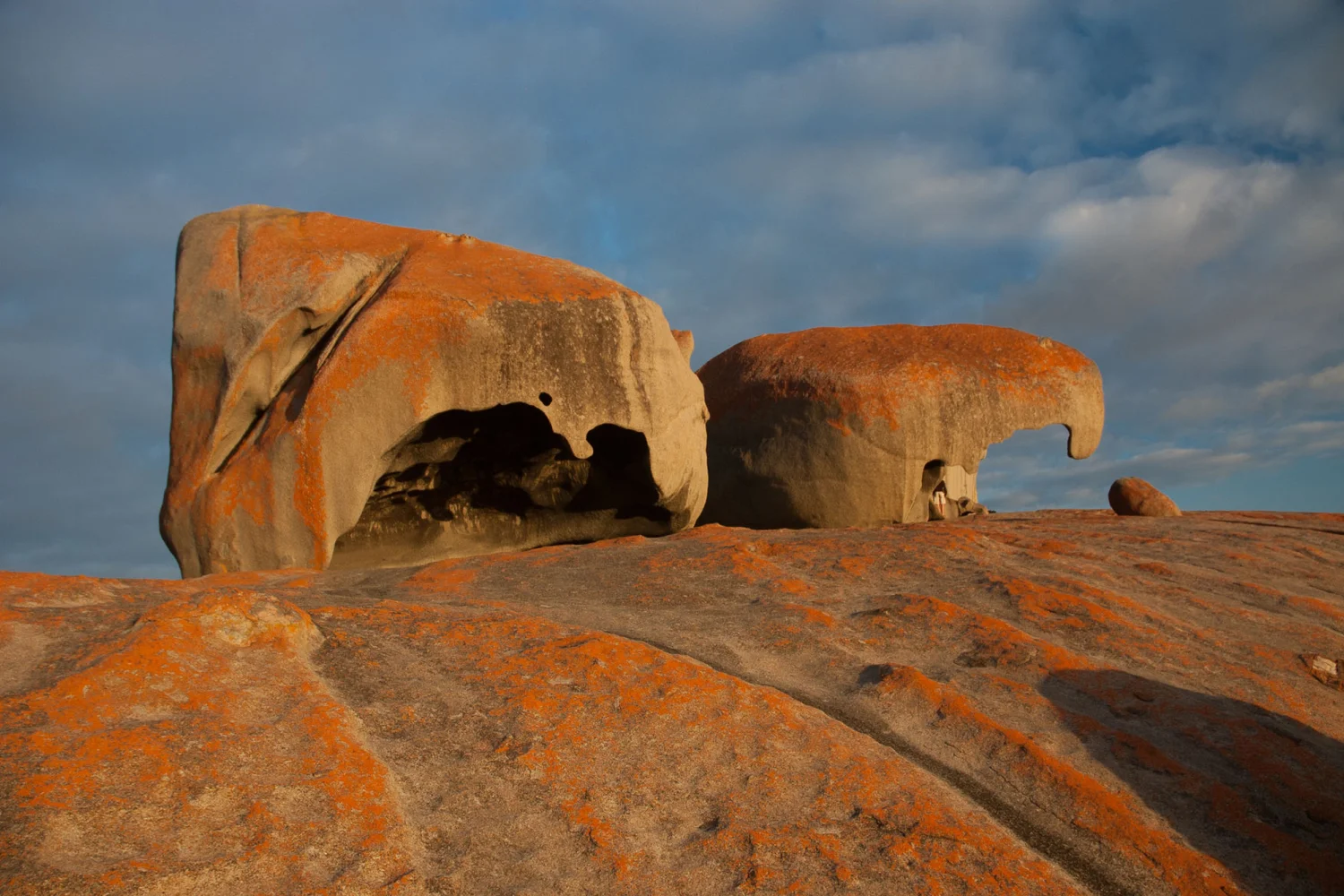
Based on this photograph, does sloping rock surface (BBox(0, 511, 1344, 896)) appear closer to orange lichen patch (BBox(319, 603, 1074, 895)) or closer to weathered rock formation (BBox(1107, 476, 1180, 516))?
→ orange lichen patch (BBox(319, 603, 1074, 895))

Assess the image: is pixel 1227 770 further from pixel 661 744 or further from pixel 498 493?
pixel 498 493

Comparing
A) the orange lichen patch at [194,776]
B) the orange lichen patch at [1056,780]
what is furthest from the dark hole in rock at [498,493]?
the orange lichen patch at [194,776]

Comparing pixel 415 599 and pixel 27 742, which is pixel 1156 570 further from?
pixel 27 742

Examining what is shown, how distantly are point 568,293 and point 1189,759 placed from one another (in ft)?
22.7

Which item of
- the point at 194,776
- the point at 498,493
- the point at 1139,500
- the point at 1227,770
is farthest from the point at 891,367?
the point at 194,776

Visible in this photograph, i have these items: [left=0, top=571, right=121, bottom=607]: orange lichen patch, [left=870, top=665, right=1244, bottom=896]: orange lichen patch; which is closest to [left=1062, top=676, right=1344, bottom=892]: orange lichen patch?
[left=870, top=665, right=1244, bottom=896]: orange lichen patch

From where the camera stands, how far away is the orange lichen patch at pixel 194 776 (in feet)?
9.84

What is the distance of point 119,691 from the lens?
381cm

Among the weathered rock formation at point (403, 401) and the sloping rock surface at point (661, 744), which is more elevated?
the weathered rock formation at point (403, 401)

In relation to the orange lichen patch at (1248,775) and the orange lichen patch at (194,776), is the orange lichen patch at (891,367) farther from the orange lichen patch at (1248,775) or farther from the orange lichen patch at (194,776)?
the orange lichen patch at (194,776)

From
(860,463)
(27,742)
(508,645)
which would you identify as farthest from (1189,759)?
(860,463)

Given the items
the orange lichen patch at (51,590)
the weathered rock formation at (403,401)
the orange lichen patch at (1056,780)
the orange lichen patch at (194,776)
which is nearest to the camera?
the orange lichen patch at (194,776)

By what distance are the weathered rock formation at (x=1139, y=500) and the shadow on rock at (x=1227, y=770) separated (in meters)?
8.39

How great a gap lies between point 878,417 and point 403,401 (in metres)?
5.75
